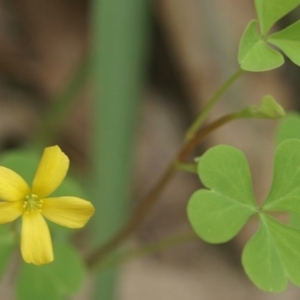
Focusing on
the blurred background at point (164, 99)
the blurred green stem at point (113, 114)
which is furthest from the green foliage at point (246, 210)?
the blurred background at point (164, 99)

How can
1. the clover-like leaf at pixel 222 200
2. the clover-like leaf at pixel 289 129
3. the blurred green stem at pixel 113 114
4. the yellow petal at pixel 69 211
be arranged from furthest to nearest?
1. the blurred green stem at pixel 113 114
2. the clover-like leaf at pixel 289 129
3. the clover-like leaf at pixel 222 200
4. the yellow petal at pixel 69 211

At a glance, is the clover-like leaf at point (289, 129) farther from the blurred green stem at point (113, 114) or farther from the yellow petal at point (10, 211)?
the blurred green stem at point (113, 114)

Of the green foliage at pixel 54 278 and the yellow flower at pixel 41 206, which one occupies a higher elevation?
the yellow flower at pixel 41 206

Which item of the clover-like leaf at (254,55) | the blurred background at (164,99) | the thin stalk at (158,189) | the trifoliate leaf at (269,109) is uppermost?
the clover-like leaf at (254,55)

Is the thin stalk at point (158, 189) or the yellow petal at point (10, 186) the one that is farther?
the thin stalk at point (158, 189)

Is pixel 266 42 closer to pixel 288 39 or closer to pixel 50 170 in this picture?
pixel 288 39

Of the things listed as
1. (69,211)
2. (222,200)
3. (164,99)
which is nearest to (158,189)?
(222,200)

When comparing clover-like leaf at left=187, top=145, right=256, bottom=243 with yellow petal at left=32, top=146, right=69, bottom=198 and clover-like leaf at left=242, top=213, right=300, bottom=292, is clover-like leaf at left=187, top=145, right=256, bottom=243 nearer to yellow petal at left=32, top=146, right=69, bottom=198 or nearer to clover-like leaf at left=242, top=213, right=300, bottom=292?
clover-like leaf at left=242, top=213, right=300, bottom=292
